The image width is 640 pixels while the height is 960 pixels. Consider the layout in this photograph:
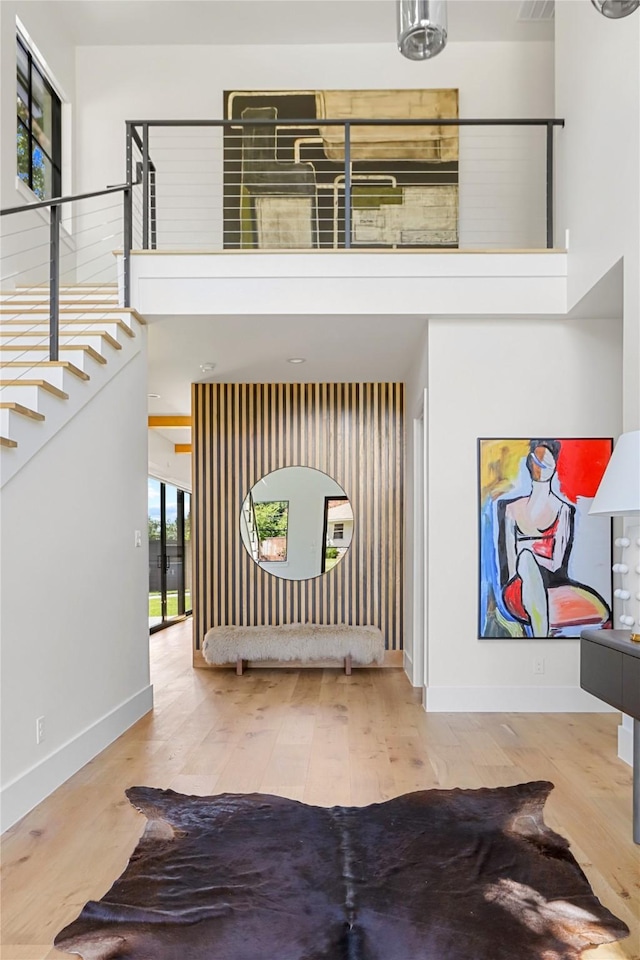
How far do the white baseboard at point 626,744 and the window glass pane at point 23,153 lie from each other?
573 centimetres

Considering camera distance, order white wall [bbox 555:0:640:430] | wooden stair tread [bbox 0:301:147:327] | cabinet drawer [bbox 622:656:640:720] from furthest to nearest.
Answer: wooden stair tread [bbox 0:301:147:327] < white wall [bbox 555:0:640:430] < cabinet drawer [bbox 622:656:640:720]

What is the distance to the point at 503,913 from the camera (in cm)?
230

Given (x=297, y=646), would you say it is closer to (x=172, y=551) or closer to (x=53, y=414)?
(x=53, y=414)

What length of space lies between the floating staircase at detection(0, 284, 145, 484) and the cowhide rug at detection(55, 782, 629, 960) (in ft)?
5.26

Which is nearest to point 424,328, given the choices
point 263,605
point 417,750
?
point 417,750

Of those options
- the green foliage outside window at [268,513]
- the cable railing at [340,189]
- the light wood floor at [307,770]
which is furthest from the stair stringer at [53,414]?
the green foliage outside window at [268,513]

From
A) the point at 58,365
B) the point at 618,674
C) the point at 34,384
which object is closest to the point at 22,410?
the point at 34,384

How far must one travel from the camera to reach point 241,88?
7.04 meters

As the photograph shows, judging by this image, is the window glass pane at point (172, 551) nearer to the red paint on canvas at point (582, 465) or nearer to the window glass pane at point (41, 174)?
the window glass pane at point (41, 174)

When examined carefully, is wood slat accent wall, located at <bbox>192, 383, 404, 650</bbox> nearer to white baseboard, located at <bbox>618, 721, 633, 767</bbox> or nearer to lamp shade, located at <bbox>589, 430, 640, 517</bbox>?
white baseboard, located at <bbox>618, 721, 633, 767</bbox>

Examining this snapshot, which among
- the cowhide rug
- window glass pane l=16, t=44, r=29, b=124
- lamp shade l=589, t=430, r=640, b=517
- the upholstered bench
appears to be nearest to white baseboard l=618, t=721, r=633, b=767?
the cowhide rug

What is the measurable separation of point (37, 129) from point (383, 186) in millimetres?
3000

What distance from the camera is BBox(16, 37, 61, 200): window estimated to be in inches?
238

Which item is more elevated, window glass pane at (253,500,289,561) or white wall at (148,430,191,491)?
white wall at (148,430,191,491)
